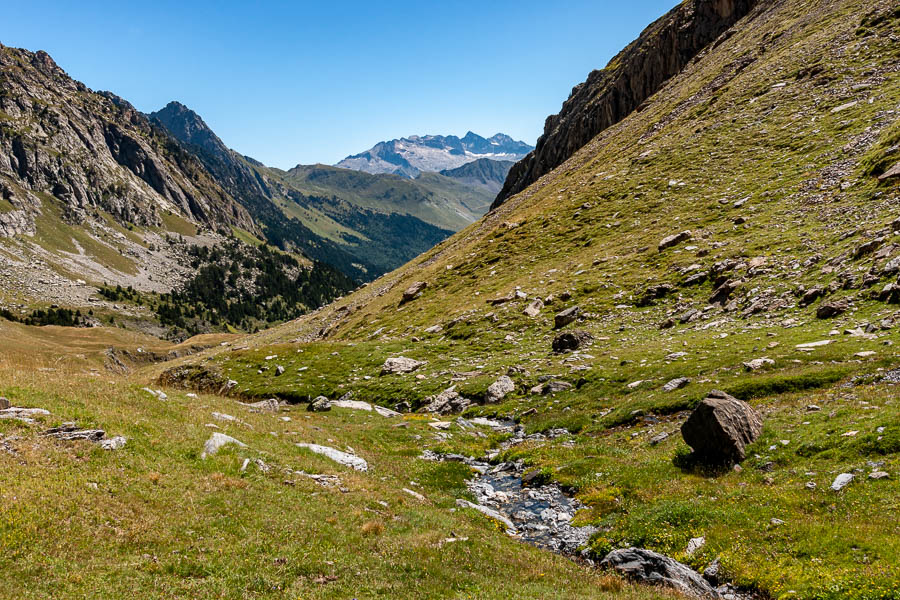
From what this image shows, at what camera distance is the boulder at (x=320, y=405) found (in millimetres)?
34375

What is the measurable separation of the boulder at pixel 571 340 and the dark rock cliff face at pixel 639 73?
97.9 metres

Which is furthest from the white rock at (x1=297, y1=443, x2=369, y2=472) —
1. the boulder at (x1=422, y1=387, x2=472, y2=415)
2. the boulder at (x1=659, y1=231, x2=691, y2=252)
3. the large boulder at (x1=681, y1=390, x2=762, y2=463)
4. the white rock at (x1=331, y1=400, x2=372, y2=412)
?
the boulder at (x1=659, y1=231, x2=691, y2=252)

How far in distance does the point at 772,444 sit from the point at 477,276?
4990 cm

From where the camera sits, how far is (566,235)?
64250 millimetres

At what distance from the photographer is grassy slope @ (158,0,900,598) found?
563 inches

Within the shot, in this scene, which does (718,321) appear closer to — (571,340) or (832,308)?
(832,308)

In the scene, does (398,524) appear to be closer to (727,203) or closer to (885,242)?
(885,242)

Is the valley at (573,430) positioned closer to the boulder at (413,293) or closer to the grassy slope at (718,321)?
the grassy slope at (718,321)

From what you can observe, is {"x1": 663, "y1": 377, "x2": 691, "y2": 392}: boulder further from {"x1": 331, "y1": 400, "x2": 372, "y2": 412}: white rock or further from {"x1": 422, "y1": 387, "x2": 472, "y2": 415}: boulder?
{"x1": 331, "y1": 400, "x2": 372, "y2": 412}: white rock

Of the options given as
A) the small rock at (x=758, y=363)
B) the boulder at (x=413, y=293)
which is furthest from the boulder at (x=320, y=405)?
the boulder at (x=413, y=293)

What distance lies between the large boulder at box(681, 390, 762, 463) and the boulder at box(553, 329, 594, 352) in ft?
55.9

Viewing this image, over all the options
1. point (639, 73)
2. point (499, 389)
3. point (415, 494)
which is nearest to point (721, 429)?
point (415, 494)

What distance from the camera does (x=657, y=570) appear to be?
528 inches

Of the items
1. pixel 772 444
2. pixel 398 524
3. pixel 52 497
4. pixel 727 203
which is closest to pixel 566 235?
pixel 727 203
